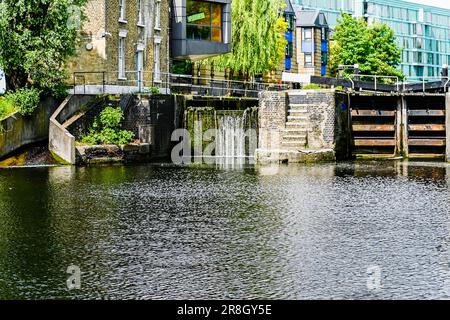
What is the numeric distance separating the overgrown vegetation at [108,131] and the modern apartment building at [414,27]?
283ft

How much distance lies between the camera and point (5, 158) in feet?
109

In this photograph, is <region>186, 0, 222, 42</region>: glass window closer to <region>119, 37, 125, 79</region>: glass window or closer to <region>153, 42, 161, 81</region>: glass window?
<region>153, 42, 161, 81</region>: glass window

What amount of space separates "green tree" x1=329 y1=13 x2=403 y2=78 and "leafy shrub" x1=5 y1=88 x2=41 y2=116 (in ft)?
166

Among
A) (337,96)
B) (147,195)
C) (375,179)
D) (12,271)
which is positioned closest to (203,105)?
(337,96)

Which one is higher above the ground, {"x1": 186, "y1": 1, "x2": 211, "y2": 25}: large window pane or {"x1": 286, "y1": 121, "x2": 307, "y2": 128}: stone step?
{"x1": 186, "y1": 1, "x2": 211, "y2": 25}: large window pane

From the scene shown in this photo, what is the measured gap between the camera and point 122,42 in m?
45.1

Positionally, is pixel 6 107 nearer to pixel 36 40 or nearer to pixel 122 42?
pixel 36 40

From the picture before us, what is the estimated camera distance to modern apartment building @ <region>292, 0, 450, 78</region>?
125 metres

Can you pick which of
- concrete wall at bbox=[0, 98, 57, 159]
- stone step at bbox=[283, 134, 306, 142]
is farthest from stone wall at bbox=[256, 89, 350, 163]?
concrete wall at bbox=[0, 98, 57, 159]

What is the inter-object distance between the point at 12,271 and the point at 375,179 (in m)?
16.3

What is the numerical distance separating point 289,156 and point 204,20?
17756 millimetres

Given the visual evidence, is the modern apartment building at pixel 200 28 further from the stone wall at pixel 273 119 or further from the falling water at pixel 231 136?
the stone wall at pixel 273 119

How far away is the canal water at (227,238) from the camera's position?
11.5 metres
